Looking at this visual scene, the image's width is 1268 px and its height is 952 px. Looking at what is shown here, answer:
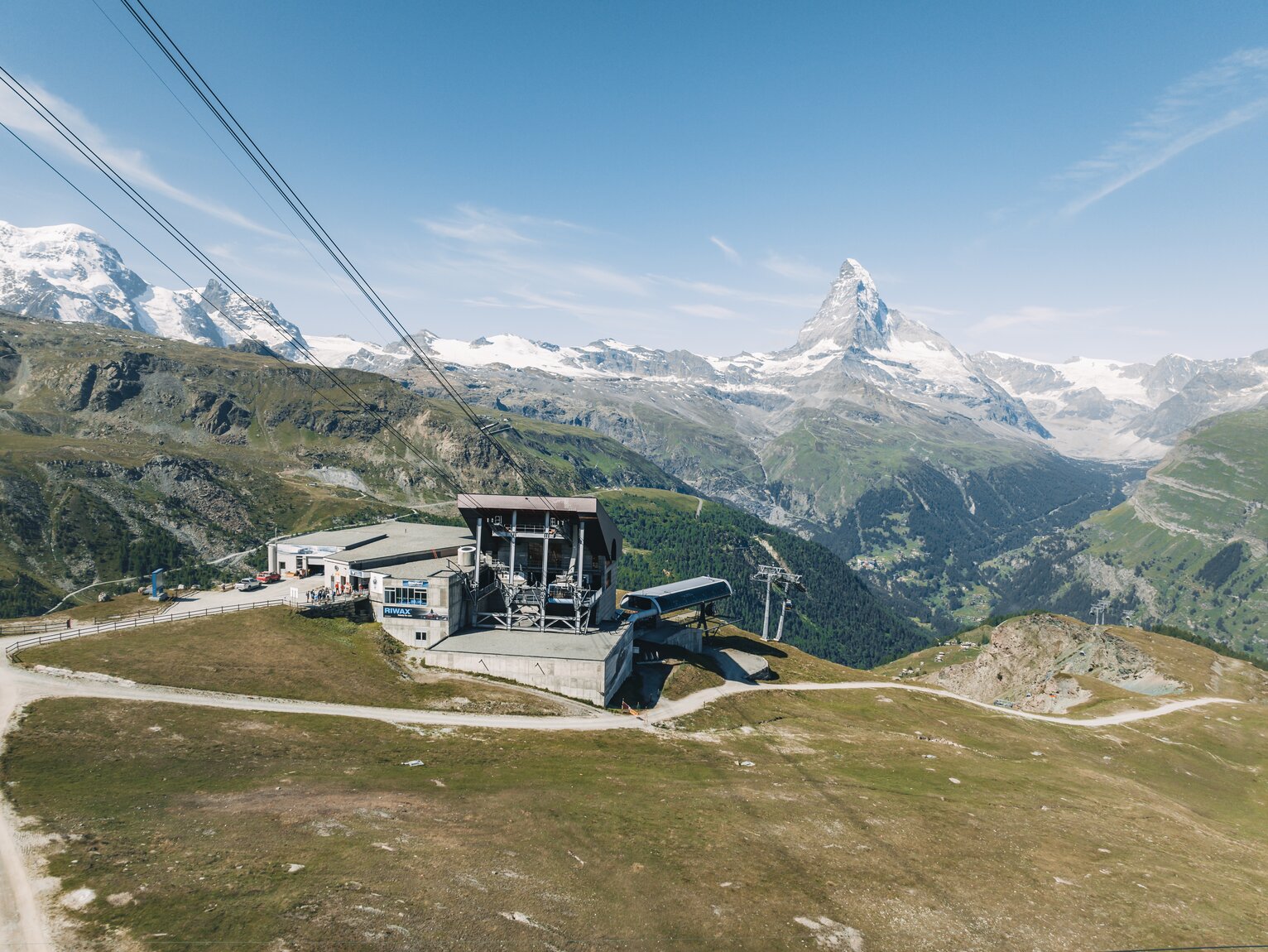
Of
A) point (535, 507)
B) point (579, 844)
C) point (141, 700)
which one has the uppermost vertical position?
point (535, 507)

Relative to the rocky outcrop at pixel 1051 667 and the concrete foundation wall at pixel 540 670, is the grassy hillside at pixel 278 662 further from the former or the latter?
the rocky outcrop at pixel 1051 667

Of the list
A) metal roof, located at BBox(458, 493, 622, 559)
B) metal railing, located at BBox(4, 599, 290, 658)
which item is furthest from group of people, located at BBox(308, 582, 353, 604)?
metal roof, located at BBox(458, 493, 622, 559)

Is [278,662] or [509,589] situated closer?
[278,662]

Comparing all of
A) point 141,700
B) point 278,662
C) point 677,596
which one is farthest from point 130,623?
point 677,596

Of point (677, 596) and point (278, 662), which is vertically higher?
point (677, 596)

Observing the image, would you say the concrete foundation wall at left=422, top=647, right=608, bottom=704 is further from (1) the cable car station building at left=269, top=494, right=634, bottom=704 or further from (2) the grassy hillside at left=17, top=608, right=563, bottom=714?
(2) the grassy hillside at left=17, top=608, right=563, bottom=714

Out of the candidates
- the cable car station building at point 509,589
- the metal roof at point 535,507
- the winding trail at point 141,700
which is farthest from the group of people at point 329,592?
the winding trail at point 141,700

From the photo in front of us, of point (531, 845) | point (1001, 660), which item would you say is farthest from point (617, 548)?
point (1001, 660)

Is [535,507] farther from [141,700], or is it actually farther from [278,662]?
[141,700]
